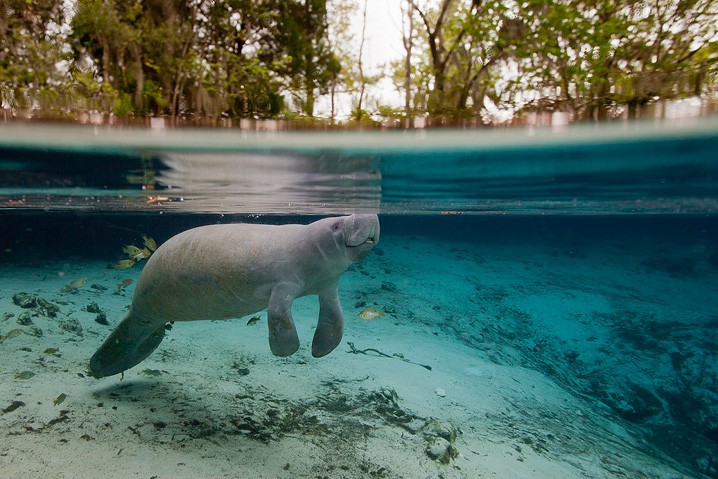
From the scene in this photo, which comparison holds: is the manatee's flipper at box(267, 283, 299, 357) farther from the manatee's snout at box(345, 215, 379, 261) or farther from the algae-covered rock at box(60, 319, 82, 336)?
the algae-covered rock at box(60, 319, 82, 336)

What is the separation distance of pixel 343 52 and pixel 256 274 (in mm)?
2018

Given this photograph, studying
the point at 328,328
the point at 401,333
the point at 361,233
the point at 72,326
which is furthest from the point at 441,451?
the point at 72,326

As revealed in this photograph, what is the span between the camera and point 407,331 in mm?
8938

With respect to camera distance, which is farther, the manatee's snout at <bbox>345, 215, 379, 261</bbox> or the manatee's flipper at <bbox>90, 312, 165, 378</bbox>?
the manatee's flipper at <bbox>90, 312, 165, 378</bbox>

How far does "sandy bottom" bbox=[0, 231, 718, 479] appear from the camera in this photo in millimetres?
3854

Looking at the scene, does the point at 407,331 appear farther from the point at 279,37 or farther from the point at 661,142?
the point at 279,37

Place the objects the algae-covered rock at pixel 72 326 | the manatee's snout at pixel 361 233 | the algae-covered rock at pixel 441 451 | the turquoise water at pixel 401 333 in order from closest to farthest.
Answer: the manatee's snout at pixel 361 233
the turquoise water at pixel 401 333
the algae-covered rock at pixel 441 451
the algae-covered rock at pixel 72 326

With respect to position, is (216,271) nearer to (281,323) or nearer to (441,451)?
(281,323)

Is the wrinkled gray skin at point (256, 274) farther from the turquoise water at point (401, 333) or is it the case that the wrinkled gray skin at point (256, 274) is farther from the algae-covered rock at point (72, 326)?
the algae-covered rock at point (72, 326)

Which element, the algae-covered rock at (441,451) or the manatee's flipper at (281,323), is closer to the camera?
the manatee's flipper at (281,323)

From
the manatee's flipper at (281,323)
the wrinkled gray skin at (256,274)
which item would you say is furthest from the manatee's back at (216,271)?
the manatee's flipper at (281,323)

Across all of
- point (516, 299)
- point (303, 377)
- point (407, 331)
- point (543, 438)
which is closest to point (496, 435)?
point (543, 438)

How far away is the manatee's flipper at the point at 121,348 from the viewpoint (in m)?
4.54

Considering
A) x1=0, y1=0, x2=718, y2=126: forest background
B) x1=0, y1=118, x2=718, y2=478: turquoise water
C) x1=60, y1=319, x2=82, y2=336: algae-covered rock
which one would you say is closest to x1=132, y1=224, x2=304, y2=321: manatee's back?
x1=0, y1=118, x2=718, y2=478: turquoise water
